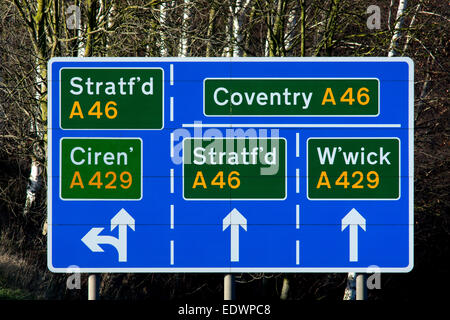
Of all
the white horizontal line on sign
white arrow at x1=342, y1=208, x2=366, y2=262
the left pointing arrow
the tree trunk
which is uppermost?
the tree trunk

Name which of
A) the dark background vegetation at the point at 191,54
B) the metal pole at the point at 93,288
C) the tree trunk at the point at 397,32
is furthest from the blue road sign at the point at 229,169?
the tree trunk at the point at 397,32

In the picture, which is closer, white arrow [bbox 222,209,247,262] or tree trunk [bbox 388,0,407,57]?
white arrow [bbox 222,209,247,262]

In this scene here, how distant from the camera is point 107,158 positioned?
7.05 meters

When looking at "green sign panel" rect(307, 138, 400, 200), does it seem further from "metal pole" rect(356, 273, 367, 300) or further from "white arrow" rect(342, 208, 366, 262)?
"metal pole" rect(356, 273, 367, 300)

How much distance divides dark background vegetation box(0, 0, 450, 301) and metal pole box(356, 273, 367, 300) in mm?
7321

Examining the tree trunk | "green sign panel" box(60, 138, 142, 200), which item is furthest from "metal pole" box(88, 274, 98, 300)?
the tree trunk

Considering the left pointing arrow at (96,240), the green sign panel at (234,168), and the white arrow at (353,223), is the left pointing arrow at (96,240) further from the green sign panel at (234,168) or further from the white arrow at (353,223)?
the white arrow at (353,223)

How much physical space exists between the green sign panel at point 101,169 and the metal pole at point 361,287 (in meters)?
2.11

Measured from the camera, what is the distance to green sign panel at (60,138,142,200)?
702 cm

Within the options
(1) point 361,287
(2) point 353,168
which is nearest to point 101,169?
(2) point 353,168

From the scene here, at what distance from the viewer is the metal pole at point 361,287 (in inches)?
275

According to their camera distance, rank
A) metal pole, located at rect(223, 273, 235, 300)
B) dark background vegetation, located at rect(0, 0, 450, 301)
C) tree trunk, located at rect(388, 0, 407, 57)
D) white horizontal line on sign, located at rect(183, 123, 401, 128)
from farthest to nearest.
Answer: tree trunk, located at rect(388, 0, 407, 57) → dark background vegetation, located at rect(0, 0, 450, 301) → white horizontal line on sign, located at rect(183, 123, 401, 128) → metal pole, located at rect(223, 273, 235, 300)
